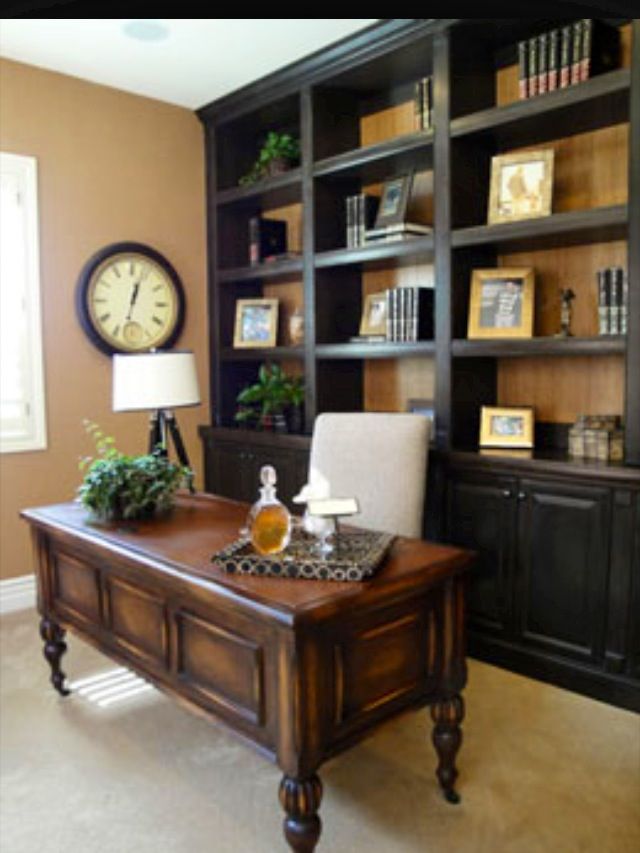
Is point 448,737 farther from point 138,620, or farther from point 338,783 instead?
point 138,620

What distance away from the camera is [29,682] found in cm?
280

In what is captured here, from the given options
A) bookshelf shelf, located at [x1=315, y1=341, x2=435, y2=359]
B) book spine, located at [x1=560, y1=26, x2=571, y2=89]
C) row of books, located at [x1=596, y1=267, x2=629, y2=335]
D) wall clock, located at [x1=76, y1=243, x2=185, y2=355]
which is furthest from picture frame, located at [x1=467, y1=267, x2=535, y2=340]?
wall clock, located at [x1=76, y1=243, x2=185, y2=355]

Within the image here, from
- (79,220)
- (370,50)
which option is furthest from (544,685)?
(79,220)

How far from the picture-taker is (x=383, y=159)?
3365 mm

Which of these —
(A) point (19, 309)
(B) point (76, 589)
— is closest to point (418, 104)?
(A) point (19, 309)

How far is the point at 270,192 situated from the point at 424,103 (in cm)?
113

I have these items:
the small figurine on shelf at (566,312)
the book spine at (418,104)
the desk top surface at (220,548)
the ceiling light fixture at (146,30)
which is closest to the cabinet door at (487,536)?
the small figurine on shelf at (566,312)

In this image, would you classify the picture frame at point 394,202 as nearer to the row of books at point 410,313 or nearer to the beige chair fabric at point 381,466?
the row of books at point 410,313

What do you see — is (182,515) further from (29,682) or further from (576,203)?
(576,203)

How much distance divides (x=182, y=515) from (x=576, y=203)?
2.10 meters

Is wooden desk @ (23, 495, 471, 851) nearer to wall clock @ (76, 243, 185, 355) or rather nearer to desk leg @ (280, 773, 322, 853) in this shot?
desk leg @ (280, 773, 322, 853)

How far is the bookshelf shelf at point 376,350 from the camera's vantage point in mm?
3234

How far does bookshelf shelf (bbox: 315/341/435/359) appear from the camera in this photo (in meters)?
3.23

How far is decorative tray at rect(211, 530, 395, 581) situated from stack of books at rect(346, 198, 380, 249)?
2028 mm
